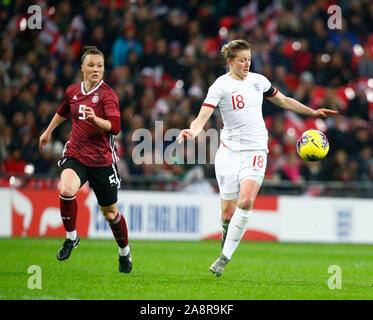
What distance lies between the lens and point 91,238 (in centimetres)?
1509

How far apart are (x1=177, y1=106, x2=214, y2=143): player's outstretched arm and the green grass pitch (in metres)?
1.44

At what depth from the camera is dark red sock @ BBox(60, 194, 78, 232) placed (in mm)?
8070

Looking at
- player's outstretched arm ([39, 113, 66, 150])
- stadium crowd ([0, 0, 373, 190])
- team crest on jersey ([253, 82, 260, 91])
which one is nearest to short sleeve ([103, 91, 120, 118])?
player's outstretched arm ([39, 113, 66, 150])

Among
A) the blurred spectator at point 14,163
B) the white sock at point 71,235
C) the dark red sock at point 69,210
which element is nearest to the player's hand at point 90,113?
the dark red sock at point 69,210

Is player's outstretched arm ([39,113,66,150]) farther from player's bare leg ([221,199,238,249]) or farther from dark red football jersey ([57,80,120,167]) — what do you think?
player's bare leg ([221,199,238,249])

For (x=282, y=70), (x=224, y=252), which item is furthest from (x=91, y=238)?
(x=224, y=252)

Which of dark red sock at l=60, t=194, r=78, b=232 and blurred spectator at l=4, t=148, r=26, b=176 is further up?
blurred spectator at l=4, t=148, r=26, b=176

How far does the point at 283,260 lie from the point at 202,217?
4849mm

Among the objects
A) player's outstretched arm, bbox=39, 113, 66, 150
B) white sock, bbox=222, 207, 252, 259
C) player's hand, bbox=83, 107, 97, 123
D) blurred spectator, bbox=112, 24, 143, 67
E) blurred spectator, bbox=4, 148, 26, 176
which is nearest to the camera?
player's hand, bbox=83, 107, 97, 123

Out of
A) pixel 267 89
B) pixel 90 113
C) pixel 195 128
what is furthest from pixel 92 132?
pixel 267 89

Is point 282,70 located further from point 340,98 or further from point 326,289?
point 326,289

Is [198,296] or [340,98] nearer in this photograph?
[198,296]

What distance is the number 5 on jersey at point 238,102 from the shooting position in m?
8.22

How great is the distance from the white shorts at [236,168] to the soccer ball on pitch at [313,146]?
1.46ft
